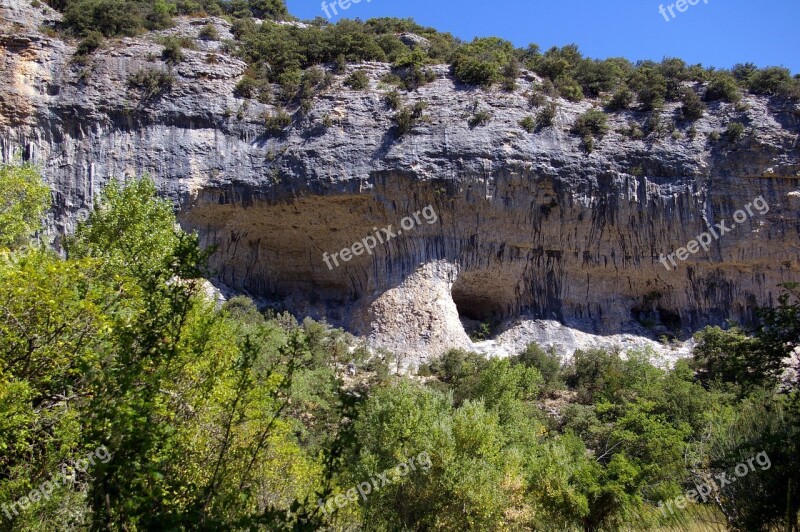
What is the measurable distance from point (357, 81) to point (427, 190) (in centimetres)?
765

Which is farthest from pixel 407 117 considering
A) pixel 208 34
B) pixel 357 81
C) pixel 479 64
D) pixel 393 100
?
pixel 208 34

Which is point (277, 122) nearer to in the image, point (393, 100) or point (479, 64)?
point (393, 100)

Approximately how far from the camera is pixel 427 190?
94.2ft

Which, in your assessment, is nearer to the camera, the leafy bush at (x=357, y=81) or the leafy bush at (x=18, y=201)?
the leafy bush at (x=18, y=201)

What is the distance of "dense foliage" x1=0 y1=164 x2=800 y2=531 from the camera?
5258 mm

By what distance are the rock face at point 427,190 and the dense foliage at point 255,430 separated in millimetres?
9710

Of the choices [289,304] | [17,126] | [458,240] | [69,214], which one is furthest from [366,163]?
[17,126]

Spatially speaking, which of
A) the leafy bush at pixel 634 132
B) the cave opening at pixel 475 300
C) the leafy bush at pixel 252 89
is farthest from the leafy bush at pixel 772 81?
the leafy bush at pixel 252 89

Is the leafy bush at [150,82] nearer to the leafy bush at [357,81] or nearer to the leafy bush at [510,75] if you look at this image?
the leafy bush at [357,81]

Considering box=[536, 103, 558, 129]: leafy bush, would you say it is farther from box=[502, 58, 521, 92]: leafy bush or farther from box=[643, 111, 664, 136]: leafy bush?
box=[643, 111, 664, 136]: leafy bush

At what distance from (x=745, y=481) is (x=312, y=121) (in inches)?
1015

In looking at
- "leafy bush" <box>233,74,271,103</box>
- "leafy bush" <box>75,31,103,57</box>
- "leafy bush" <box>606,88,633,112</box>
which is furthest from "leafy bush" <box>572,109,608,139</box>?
"leafy bush" <box>75,31,103,57</box>

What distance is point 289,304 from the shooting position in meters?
31.2

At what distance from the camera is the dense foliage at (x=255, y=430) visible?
5258 millimetres
